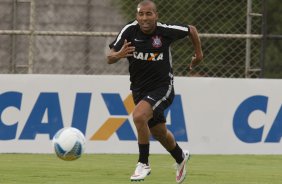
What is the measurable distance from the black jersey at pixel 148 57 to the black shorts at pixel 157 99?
7cm

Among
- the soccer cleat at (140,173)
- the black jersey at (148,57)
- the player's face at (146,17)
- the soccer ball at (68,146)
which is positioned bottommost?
the soccer cleat at (140,173)

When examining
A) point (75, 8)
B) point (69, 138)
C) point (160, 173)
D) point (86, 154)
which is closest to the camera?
point (69, 138)

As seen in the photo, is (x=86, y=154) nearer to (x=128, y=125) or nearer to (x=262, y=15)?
(x=128, y=125)

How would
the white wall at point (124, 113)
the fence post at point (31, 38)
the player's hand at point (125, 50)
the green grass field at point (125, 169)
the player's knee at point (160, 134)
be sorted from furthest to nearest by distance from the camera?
Result: the fence post at point (31, 38) < the white wall at point (124, 113) < the player's knee at point (160, 134) < the green grass field at point (125, 169) < the player's hand at point (125, 50)

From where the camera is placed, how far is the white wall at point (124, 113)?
1443 centimetres

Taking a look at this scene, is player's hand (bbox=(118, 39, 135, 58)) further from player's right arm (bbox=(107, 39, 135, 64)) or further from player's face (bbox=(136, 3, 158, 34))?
player's face (bbox=(136, 3, 158, 34))

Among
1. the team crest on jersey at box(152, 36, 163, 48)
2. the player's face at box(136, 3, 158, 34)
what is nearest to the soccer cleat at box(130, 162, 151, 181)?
the team crest on jersey at box(152, 36, 163, 48)

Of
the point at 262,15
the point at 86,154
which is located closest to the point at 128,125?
Answer: the point at 86,154

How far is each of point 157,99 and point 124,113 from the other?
3.80 metres

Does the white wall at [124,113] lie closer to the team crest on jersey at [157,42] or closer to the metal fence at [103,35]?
the metal fence at [103,35]

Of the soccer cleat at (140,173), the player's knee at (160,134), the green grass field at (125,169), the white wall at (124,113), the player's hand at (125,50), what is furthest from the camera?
the white wall at (124,113)

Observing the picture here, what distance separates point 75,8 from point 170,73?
5.93 metres

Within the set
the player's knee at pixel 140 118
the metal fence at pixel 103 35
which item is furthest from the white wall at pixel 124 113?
the player's knee at pixel 140 118

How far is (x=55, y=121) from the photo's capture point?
14469 mm
